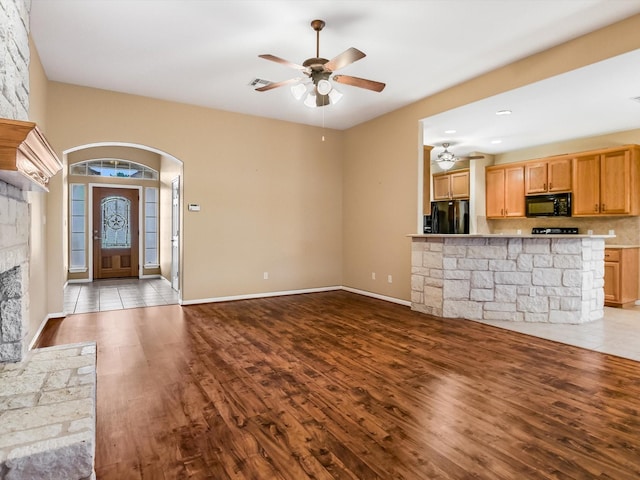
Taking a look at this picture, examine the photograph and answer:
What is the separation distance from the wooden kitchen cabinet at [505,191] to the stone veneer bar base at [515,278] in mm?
2865

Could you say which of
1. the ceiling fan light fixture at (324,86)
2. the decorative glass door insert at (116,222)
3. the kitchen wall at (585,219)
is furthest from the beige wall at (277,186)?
the decorative glass door insert at (116,222)

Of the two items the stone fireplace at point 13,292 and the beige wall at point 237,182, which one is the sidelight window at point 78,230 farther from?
the stone fireplace at point 13,292

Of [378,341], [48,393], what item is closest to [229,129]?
[378,341]

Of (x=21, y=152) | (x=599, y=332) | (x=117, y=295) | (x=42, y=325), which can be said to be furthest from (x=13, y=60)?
(x=599, y=332)

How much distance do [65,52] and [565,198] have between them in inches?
305

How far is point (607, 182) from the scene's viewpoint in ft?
20.0

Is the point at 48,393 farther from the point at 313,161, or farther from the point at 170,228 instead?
the point at 170,228

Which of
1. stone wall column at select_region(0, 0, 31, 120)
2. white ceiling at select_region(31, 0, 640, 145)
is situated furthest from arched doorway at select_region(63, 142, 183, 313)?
stone wall column at select_region(0, 0, 31, 120)

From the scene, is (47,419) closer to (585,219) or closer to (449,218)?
(449,218)

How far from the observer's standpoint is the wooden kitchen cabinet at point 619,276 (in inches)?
224

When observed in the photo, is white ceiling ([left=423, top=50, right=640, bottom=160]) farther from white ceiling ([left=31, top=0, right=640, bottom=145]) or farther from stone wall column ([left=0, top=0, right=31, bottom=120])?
stone wall column ([left=0, top=0, right=31, bottom=120])

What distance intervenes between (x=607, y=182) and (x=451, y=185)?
289 centimetres

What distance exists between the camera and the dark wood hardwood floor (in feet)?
6.24

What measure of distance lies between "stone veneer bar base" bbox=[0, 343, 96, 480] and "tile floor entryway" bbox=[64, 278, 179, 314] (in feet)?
12.5
